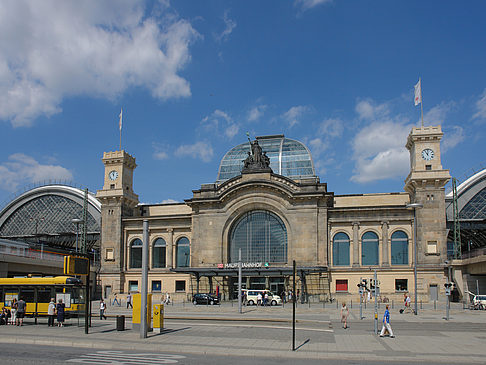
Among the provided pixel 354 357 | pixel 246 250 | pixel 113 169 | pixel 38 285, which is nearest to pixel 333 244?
pixel 246 250

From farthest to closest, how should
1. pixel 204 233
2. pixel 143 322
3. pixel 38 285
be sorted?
1. pixel 204 233
2. pixel 38 285
3. pixel 143 322

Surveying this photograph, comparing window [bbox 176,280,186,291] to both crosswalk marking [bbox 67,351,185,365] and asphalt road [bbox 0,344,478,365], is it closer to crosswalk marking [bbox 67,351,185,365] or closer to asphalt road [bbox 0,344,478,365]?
asphalt road [bbox 0,344,478,365]

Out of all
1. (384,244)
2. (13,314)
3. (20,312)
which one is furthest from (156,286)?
(20,312)

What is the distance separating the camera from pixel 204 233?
222 feet

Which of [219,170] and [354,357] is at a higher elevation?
[219,170]

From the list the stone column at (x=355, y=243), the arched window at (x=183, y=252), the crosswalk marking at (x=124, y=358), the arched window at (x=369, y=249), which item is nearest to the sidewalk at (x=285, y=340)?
the crosswalk marking at (x=124, y=358)

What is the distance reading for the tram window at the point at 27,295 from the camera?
33.1 m

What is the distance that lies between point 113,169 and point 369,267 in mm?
40682

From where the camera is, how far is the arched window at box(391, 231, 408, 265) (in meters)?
62.6

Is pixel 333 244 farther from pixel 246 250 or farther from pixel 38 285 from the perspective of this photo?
pixel 38 285

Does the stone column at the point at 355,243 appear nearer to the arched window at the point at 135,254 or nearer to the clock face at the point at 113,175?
the arched window at the point at 135,254

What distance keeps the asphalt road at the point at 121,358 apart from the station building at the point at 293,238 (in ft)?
126

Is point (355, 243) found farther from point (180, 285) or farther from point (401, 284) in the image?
point (180, 285)

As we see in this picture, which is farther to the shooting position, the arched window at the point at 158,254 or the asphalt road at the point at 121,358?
the arched window at the point at 158,254
